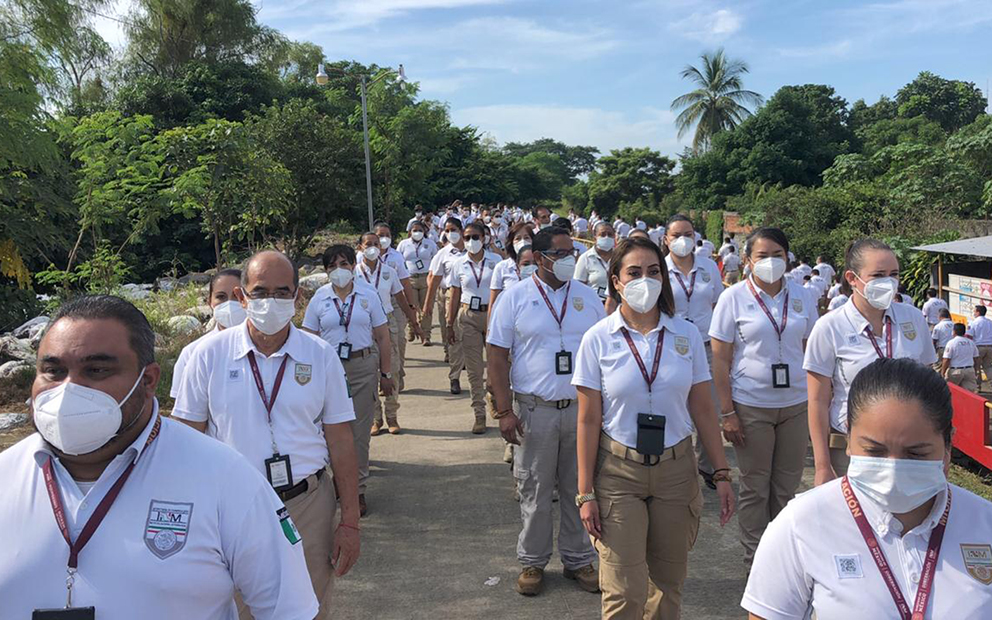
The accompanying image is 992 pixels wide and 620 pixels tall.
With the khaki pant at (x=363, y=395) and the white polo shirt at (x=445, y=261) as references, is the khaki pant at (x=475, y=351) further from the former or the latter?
the khaki pant at (x=363, y=395)

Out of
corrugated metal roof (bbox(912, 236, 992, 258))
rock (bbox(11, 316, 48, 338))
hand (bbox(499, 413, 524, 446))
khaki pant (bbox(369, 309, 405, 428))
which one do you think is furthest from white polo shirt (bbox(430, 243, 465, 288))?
corrugated metal roof (bbox(912, 236, 992, 258))

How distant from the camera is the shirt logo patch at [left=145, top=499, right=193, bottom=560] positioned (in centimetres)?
204

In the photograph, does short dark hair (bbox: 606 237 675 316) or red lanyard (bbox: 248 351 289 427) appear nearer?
red lanyard (bbox: 248 351 289 427)

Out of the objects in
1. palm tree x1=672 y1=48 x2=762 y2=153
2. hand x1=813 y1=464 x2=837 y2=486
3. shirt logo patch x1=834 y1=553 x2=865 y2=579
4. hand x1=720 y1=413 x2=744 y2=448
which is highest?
palm tree x1=672 y1=48 x2=762 y2=153

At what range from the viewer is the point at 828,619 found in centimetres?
200

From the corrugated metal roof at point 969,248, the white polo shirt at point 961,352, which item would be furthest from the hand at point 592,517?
the corrugated metal roof at point 969,248

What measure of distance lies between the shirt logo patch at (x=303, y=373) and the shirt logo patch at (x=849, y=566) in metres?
2.50

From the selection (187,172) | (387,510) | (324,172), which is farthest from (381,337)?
(324,172)

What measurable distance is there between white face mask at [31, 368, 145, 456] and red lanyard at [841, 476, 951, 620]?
1.96m

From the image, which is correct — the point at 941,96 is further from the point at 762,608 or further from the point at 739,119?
the point at 762,608

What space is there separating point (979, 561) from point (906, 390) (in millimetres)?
439

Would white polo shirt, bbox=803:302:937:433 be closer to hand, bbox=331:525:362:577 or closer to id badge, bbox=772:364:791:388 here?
id badge, bbox=772:364:791:388

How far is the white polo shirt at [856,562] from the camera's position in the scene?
6.30 feet

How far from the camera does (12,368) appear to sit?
34.7ft
